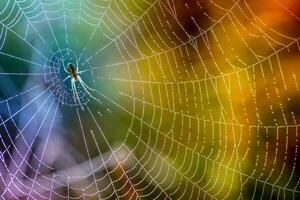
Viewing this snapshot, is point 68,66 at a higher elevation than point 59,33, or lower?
lower

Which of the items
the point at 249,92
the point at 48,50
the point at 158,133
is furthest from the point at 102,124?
the point at 249,92

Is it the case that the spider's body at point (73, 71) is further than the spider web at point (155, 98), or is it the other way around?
the spider web at point (155, 98)

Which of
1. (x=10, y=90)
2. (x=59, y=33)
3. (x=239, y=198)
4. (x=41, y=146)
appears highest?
(x=59, y=33)

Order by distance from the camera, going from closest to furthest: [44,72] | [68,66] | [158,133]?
[68,66]
[44,72]
[158,133]

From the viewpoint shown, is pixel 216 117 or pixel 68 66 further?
pixel 216 117

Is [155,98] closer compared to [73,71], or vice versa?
[73,71]

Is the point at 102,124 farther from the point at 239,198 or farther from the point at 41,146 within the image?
the point at 239,198

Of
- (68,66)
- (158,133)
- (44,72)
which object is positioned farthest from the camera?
(158,133)

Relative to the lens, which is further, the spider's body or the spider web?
the spider web
